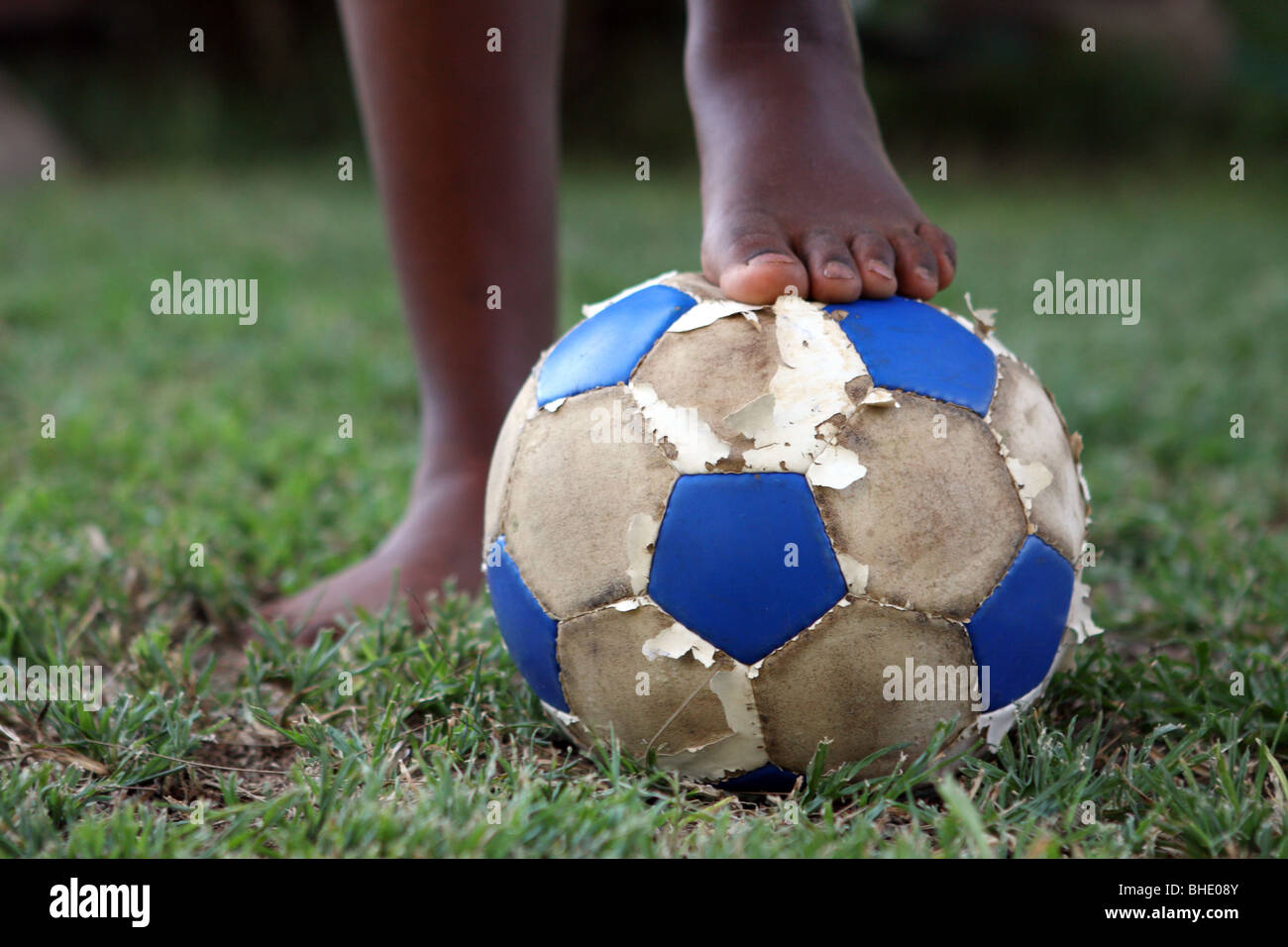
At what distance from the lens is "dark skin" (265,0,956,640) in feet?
5.33

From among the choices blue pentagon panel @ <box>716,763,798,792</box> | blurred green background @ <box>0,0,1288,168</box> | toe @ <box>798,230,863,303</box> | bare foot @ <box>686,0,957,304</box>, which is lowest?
blue pentagon panel @ <box>716,763,798,792</box>

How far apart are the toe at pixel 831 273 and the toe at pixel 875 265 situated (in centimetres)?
1

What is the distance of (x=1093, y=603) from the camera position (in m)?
2.09

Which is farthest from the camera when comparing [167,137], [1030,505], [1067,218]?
[167,137]

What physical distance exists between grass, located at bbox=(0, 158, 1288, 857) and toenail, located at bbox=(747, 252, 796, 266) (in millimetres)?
589

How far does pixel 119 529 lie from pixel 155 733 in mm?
889

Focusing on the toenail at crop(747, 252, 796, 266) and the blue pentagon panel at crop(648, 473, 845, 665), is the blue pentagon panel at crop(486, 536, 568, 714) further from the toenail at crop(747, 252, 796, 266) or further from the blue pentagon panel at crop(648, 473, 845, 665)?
the toenail at crop(747, 252, 796, 266)

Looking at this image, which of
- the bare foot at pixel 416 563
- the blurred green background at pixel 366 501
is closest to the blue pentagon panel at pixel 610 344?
the blurred green background at pixel 366 501

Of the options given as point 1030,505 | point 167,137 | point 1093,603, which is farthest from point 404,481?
point 167,137

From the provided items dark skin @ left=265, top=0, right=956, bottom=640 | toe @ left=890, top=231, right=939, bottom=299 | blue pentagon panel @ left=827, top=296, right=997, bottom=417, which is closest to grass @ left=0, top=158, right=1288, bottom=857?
dark skin @ left=265, top=0, right=956, bottom=640

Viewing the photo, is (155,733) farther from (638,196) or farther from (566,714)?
(638,196)

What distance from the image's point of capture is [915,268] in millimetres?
1541
